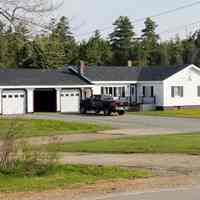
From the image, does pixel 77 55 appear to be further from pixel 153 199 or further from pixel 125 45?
pixel 153 199

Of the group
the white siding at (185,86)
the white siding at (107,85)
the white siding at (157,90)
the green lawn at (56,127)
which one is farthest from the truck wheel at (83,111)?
the green lawn at (56,127)

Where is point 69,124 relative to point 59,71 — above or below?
below

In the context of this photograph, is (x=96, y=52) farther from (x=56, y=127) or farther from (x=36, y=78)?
(x=56, y=127)

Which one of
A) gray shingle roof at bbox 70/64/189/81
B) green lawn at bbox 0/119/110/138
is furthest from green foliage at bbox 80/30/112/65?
green lawn at bbox 0/119/110/138

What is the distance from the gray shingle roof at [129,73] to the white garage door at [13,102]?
9.30 metres

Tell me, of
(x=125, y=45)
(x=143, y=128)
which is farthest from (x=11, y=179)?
(x=125, y=45)

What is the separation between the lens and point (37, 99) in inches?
2510

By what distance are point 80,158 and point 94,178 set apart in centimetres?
605

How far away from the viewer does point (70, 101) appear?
6419 centimetres

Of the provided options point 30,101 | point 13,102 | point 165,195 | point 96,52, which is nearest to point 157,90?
point 30,101

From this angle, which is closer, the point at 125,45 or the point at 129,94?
the point at 129,94

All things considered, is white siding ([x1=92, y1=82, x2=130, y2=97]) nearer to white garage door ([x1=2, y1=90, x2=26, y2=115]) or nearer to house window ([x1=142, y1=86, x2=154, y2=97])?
house window ([x1=142, y1=86, x2=154, y2=97])

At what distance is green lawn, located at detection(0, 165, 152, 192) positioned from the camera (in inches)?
568

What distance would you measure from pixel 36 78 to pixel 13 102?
187 inches
